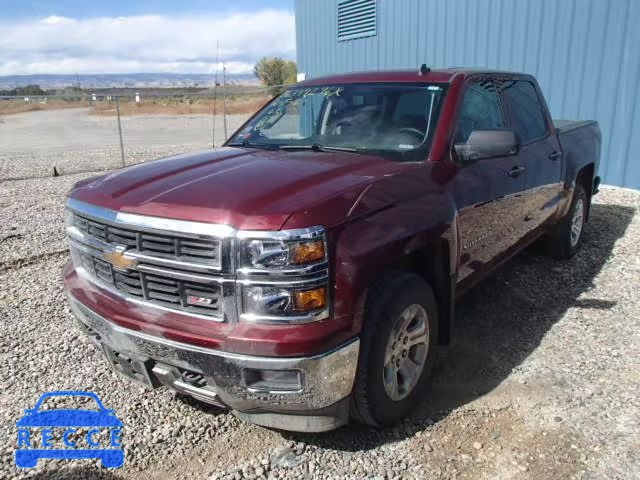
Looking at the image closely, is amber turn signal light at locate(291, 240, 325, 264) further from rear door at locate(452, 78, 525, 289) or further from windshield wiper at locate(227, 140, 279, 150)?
windshield wiper at locate(227, 140, 279, 150)

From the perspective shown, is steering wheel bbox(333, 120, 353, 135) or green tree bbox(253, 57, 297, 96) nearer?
steering wheel bbox(333, 120, 353, 135)

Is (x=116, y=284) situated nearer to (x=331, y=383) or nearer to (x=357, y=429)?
(x=331, y=383)

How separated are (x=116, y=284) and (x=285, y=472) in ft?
4.15

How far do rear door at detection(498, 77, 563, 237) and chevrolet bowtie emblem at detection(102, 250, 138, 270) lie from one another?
289 centimetres

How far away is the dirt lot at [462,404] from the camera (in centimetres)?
267

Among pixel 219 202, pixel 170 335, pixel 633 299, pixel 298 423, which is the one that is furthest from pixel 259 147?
pixel 633 299

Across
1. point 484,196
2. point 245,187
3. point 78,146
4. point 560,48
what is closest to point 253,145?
point 245,187

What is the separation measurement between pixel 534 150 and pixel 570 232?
4.97 ft

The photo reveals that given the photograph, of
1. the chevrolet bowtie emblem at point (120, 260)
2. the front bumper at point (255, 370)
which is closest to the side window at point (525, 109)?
the front bumper at point (255, 370)

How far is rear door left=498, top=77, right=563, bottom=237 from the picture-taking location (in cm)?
416

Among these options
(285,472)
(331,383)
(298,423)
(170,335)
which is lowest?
(285,472)

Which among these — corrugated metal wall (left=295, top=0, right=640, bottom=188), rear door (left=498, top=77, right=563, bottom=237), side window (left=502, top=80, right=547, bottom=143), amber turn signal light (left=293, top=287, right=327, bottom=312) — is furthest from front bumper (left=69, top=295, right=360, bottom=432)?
corrugated metal wall (left=295, top=0, right=640, bottom=188)

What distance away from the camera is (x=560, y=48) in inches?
329

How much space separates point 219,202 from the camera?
94.1 inches
